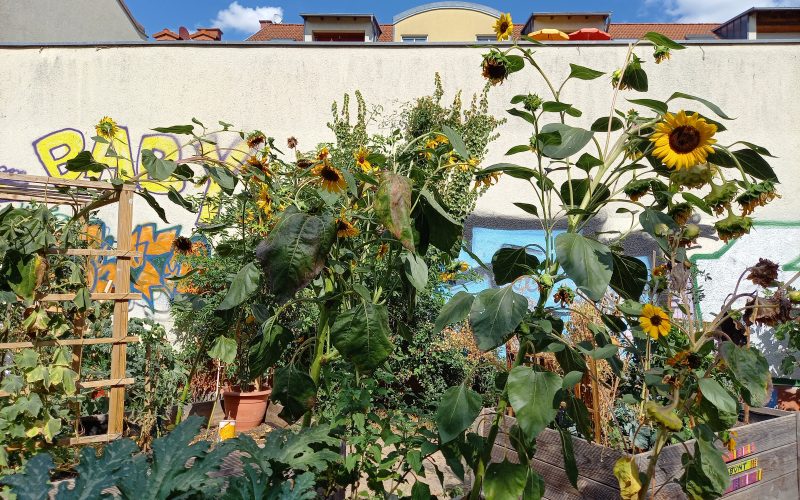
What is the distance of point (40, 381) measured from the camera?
289 centimetres

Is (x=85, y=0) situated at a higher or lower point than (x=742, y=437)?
higher

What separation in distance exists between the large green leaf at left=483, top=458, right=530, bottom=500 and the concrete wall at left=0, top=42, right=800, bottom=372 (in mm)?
5684

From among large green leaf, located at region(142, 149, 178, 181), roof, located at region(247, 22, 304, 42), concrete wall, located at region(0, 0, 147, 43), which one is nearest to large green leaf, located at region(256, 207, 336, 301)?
large green leaf, located at region(142, 149, 178, 181)

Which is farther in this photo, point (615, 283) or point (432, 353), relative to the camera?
point (432, 353)

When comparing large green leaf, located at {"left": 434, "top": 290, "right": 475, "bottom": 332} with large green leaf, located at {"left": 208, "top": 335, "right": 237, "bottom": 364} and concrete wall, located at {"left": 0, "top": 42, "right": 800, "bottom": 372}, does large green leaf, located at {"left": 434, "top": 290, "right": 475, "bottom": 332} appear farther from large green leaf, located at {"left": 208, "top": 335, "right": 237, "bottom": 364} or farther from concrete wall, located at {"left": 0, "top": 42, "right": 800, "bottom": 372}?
concrete wall, located at {"left": 0, "top": 42, "right": 800, "bottom": 372}

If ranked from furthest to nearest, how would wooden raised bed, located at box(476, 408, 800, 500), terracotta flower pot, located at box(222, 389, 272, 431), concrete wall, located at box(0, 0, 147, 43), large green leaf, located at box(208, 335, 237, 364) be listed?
concrete wall, located at box(0, 0, 147, 43), terracotta flower pot, located at box(222, 389, 272, 431), wooden raised bed, located at box(476, 408, 800, 500), large green leaf, located at box(208, 335, 237, 364)

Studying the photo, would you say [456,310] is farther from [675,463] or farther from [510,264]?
[675,463]

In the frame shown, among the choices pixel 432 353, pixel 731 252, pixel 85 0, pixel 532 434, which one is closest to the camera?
pixel 532 434

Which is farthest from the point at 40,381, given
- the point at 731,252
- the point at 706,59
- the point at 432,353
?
the point at 706,59

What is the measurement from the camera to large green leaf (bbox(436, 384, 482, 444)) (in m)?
1.31

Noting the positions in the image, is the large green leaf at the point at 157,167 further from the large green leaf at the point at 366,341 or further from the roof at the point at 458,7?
the roof at the point at 458,7

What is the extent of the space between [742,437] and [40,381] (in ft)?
10.6

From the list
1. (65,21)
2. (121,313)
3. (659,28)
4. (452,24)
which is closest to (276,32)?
(452,24)

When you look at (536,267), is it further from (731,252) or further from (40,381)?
(731,252)
